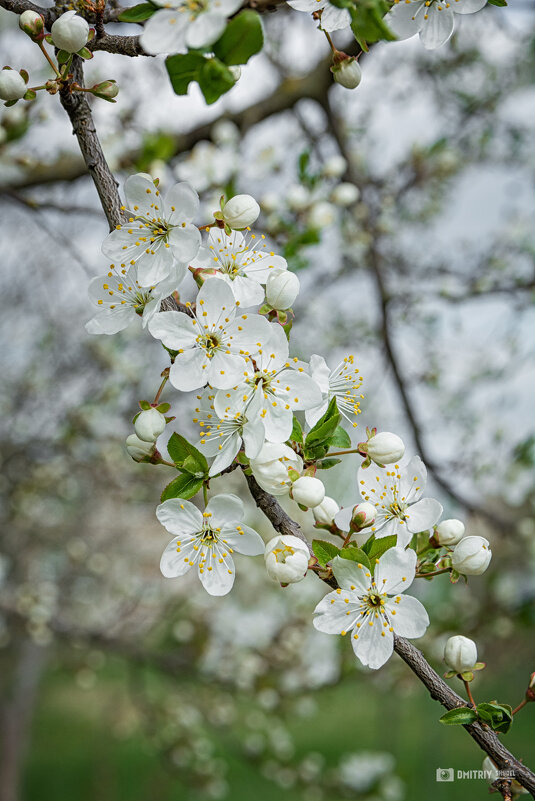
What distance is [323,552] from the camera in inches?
34.0

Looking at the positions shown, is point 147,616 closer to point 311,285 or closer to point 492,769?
point 311,285

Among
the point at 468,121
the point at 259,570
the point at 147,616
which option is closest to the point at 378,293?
the point at 468,121

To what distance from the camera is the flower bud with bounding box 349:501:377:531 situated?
87cm

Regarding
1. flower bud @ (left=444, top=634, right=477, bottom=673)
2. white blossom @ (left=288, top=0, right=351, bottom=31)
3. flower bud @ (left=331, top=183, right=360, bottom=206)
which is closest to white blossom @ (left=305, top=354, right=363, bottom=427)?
flower bud @ (left=444, top=634, right=477, bottom=673)

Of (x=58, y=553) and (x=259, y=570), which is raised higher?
(x=58, y=553)

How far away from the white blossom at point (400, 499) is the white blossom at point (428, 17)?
0.60 m

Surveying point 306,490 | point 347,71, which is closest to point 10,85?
point 347,71

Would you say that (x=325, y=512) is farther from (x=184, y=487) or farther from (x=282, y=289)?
(x=282, y=289)

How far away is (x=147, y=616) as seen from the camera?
171 inches

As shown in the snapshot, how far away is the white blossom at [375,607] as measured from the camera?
33.4 inches

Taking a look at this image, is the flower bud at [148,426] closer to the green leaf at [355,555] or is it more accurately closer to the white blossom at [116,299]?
the white blossom at [116,299]

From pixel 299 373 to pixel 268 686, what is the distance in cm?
279

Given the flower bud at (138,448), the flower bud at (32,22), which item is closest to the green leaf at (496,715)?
the flower bud at (138,448)

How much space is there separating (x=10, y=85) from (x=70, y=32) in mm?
185
